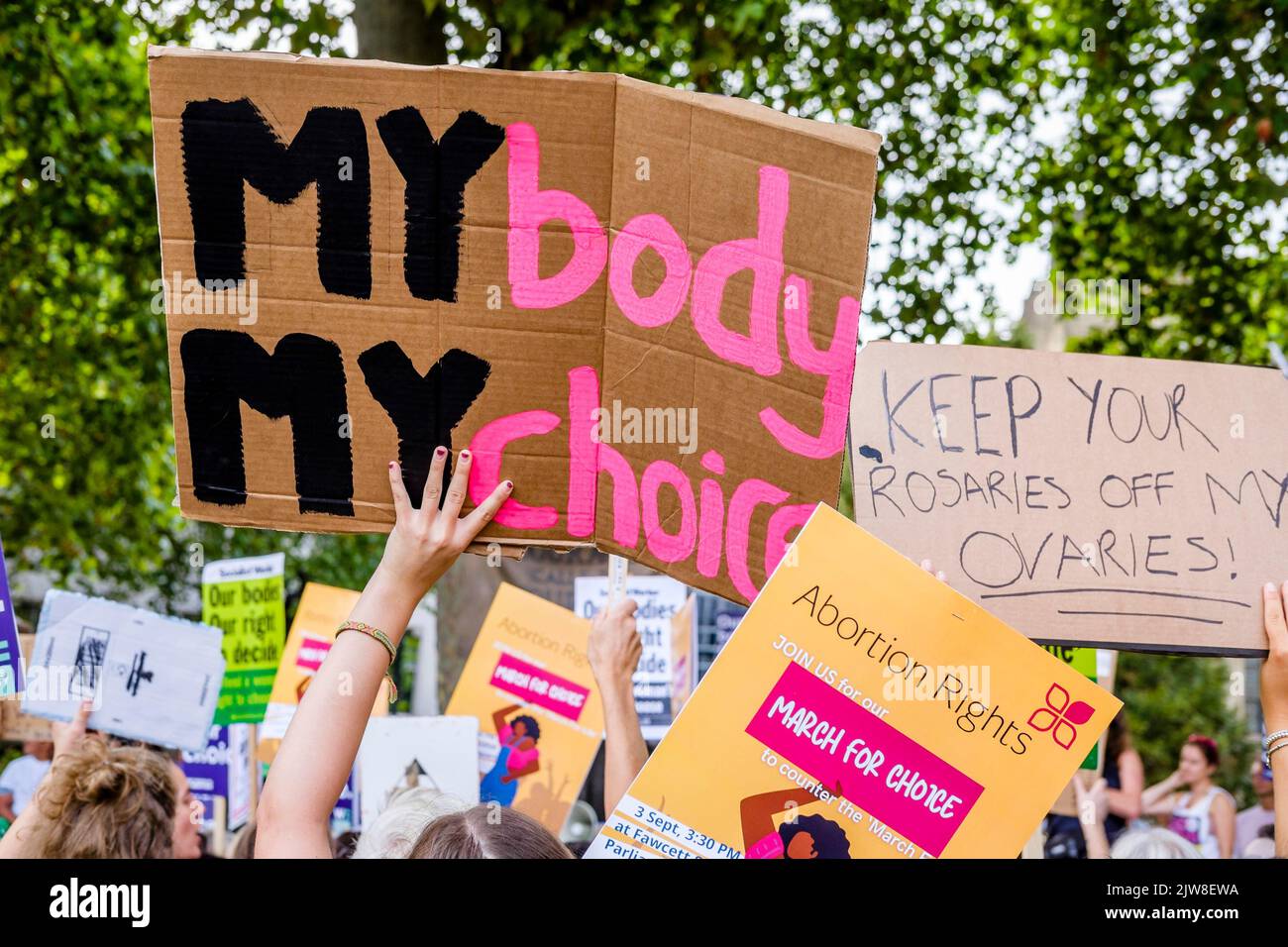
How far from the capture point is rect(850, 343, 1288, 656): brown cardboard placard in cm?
229

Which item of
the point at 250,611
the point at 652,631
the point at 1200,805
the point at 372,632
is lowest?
the point at 1200,805

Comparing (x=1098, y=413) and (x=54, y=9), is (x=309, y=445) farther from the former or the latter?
(x=54, y=9)

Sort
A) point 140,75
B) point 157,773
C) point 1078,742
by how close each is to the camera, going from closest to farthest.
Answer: point 1078,742 < point 157,773 < point 140,75

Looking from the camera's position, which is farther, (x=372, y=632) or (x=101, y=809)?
(x=101, y=809)

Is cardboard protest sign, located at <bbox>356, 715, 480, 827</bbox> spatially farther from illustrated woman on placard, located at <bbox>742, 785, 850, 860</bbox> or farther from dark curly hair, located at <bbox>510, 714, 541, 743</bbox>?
illustrated woman on placard, located at <bbox>742, 785, 850, 860</bbox>

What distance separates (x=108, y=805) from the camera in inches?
102

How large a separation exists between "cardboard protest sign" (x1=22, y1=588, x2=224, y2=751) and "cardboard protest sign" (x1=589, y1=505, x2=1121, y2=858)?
224cm

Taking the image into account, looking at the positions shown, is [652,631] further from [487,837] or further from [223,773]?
[487,837]

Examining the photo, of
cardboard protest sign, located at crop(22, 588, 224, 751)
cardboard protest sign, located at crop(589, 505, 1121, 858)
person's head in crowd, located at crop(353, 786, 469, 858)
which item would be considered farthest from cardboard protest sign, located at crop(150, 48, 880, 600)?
cardboard protest sign, located at crop(22, 588, 224, 751)

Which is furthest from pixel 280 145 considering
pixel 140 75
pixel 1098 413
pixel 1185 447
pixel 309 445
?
pixel 140 75

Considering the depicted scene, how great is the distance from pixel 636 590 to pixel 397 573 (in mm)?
3861

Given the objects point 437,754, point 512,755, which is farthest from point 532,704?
point 437,754

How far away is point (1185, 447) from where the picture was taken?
92.6 inches

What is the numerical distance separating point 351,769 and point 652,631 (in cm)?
405
